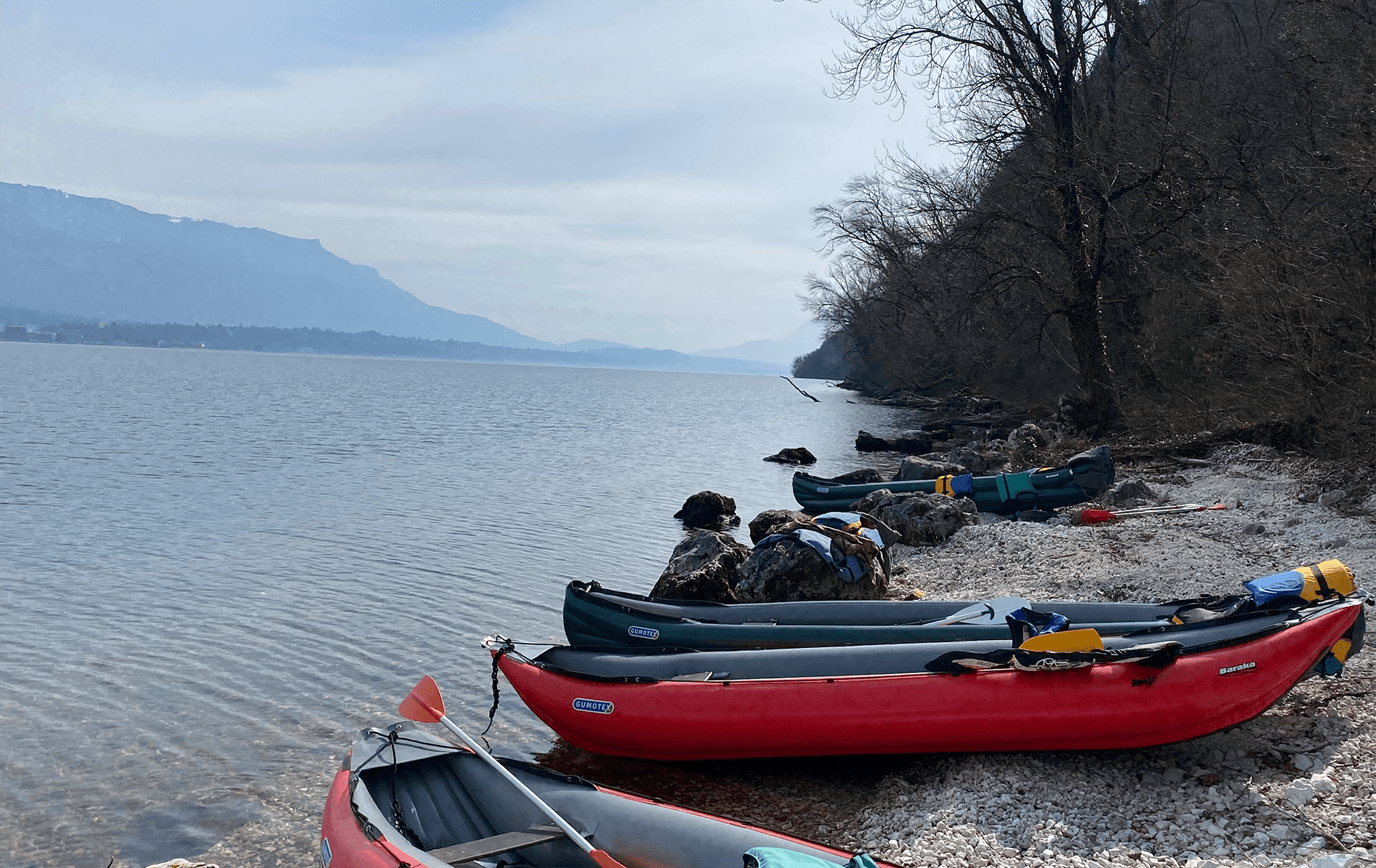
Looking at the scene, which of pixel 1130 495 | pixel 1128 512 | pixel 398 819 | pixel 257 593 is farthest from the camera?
pixel 1130 495

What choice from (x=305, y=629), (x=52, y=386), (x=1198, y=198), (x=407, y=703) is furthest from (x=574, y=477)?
(x=52, y=386)

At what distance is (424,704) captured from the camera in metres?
4.96

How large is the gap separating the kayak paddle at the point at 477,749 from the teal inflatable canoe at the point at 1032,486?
10936 mm

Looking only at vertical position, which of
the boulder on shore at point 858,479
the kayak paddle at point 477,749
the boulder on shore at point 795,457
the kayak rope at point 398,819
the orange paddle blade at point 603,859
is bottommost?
the kayak rope at point 398,819

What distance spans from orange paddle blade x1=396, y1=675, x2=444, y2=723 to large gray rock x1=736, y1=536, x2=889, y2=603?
178 inches

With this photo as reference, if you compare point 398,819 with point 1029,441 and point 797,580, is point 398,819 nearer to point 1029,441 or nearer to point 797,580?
point 797,580

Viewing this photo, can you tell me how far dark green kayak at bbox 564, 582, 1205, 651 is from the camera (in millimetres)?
6512

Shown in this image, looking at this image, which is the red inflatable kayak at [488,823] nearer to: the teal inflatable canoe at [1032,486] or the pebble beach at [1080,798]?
the pebble beach at [1080,798]

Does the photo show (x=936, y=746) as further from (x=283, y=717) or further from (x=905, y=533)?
(x=905, y=533)

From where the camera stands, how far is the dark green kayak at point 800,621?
21.4 ft

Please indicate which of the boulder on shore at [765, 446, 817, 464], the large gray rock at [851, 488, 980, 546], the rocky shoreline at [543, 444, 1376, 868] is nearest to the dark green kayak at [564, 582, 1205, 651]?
the rocky shoreline at [543, 444, 1376, 868]

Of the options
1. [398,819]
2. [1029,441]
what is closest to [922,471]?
[1029,441]

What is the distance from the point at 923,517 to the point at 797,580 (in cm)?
445

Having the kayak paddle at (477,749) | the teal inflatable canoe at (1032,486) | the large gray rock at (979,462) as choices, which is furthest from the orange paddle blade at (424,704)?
the large gray rock at (979,462)
